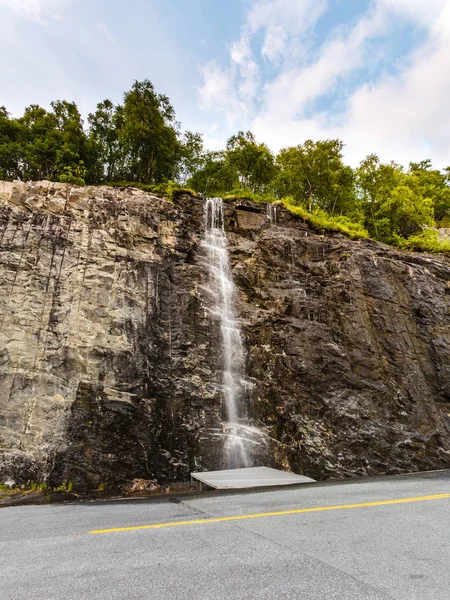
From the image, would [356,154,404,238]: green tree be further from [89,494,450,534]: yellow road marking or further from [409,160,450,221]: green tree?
[89,494,450,534]: yellow road marking

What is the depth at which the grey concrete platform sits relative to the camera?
25.3ft

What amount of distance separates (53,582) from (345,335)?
10744 mm

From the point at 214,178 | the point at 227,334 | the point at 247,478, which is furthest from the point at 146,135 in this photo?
A: the point at 247,478

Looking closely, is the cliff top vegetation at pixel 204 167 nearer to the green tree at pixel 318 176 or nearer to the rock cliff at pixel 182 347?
the green tree at pixel 318 176

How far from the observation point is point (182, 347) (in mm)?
10617

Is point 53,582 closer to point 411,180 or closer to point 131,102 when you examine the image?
point 131,102

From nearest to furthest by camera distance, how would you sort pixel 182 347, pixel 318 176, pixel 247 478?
pixel 247 478
pixel 182 347
pixel 318 176

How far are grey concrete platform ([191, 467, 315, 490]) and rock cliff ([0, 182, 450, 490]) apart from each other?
55 cm

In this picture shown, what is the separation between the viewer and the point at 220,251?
13539mm

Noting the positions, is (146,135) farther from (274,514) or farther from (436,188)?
(436,188)

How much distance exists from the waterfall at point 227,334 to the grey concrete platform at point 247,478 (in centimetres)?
57

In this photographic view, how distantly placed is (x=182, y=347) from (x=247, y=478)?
4153 millimetres

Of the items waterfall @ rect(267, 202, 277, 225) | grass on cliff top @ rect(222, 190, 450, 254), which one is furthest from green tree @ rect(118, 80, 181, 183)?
waterfall @ rect(267, 202, 277, 225)

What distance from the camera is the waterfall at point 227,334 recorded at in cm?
954
